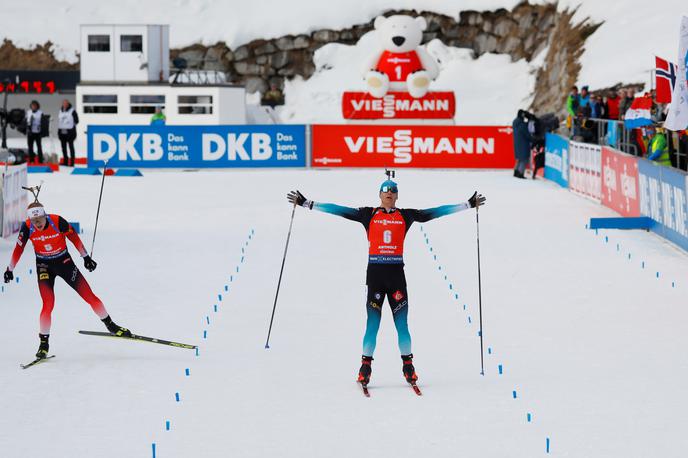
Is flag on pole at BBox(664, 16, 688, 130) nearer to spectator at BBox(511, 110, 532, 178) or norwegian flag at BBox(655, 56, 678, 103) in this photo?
norwegian flag at BBox(655, 56, 678, 103)

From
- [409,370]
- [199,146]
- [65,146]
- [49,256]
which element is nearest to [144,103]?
[65,146]

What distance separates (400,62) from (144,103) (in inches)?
637

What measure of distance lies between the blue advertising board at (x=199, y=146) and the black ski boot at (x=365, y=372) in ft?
87.4

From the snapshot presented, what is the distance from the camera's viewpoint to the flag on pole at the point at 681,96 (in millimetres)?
18719

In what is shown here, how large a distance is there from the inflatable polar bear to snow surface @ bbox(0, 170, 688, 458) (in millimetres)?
23075

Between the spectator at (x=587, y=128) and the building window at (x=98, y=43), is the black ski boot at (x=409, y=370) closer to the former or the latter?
the spectator at (x=587, y=128)

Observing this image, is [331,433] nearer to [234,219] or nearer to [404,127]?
[234,219]

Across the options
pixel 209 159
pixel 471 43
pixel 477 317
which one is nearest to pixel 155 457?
pixel 477 317

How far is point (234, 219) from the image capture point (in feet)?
77.6

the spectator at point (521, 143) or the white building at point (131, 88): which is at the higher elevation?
the white building at point (131, 88)

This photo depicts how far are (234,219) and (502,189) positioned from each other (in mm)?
8705

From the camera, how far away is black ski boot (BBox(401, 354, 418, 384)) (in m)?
10.4

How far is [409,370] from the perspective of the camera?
10.4 meters

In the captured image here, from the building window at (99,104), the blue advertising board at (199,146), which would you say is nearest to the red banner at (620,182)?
the blue advertising board at (199,146)
